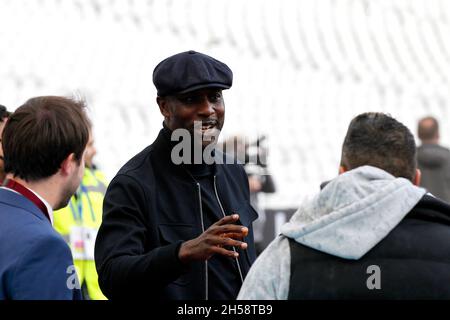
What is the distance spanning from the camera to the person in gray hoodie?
115 inches

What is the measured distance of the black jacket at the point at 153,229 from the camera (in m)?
3.54

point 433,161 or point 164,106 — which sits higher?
point 164,106

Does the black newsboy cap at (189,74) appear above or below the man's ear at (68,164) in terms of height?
above

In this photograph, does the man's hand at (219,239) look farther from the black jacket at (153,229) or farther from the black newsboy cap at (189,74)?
the black newsboy cap at (189,74)

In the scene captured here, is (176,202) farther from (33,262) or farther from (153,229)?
(33,262)

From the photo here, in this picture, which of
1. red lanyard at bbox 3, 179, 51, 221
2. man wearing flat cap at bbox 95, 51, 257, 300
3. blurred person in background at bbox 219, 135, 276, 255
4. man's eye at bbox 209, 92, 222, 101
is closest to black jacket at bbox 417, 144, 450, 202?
blurred person in background at bbox 219, 135, 276, 255

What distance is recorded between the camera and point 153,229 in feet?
12.2

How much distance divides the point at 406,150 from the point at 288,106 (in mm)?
10923

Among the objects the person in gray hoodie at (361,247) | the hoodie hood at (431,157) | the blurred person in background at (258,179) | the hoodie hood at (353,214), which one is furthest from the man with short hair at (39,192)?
the hoodie hood at (431,157)

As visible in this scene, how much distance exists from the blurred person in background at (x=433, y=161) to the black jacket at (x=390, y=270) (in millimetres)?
6432

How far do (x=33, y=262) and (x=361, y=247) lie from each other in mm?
792

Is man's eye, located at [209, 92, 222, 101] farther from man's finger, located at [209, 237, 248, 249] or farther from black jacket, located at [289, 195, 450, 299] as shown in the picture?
black jacket, located at [289, 195, 450, 299]

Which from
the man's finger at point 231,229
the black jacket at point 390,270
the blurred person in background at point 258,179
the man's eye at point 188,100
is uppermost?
the man's eye at point 188,100

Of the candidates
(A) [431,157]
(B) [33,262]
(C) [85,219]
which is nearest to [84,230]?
(C) [85,219]
